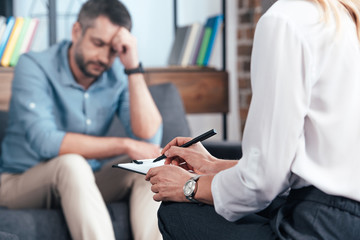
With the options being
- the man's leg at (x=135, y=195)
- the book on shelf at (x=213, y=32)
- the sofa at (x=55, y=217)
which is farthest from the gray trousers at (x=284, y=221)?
the book on shelf at (x=213, y=32)

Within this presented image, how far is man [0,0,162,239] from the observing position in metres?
1.79

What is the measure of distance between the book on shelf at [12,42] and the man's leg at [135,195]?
2.81 ft

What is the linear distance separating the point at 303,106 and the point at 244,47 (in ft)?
7.98

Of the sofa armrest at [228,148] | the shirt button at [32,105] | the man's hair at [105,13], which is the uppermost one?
the man's hair at [105,13]

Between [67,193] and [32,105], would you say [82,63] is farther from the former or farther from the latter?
[67,193]

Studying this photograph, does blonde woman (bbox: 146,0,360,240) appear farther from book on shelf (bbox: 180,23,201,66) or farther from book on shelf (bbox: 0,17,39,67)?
book on shelf (bbox: 180,23,201,66)

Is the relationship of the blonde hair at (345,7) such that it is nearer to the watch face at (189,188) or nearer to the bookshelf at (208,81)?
the watch face at (189,188)

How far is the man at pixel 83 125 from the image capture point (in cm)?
179

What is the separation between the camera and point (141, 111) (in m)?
2.13

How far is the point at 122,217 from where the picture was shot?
187 centimetres

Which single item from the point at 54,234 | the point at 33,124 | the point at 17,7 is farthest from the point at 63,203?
the point at 17,7

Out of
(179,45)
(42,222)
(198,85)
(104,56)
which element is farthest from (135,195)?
(179,45)

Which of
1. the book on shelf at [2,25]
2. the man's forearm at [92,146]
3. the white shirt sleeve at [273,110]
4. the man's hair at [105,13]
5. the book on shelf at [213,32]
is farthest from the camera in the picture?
the book on shelf at [213,32]

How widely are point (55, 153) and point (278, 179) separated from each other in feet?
3.87
